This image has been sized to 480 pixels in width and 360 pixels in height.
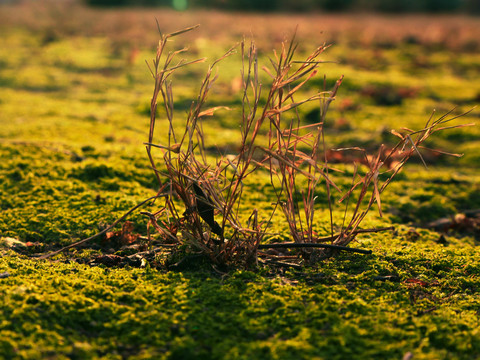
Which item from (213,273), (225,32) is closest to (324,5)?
(225,32)

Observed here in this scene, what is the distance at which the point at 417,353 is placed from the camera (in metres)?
1.87

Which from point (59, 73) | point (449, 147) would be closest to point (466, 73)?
point (449, 147)

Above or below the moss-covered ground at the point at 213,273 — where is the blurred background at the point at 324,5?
above

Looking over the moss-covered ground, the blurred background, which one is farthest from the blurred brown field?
the blurred background

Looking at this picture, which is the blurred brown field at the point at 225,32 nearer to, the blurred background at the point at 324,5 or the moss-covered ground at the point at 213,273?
the moss-covered ground at the point at 213,273

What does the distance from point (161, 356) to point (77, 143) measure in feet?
12.1

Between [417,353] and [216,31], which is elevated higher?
[216,31]

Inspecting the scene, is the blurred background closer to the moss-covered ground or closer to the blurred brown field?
the blurred brown field

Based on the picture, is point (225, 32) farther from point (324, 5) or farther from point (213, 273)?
point (324, 5)

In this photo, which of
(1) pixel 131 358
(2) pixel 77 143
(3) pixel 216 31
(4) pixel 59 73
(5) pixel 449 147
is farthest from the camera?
(3) pixel 216 31

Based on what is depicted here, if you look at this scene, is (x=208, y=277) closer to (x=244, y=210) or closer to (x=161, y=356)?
(x=161, y=356)

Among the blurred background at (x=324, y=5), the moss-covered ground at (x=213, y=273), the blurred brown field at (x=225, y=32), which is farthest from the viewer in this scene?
the blurred background at (x=324, y=5)

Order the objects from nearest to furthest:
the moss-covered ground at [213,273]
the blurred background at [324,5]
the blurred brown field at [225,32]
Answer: the moss-covered ground at [213,273] → the blurred brown field at [225,32] → the blurred background at [324,5]

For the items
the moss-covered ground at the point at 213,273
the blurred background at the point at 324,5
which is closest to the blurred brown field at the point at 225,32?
the moss-covered ground at the point at 213,273
